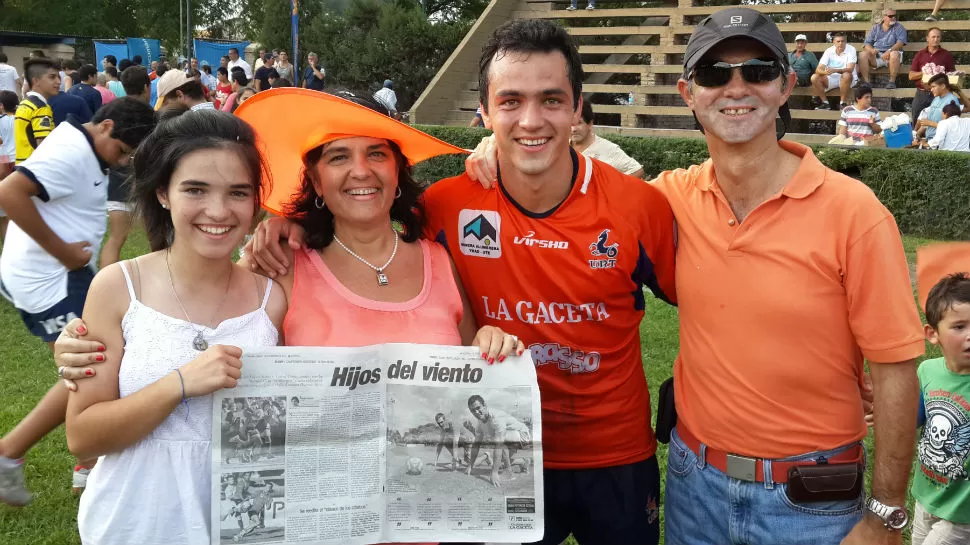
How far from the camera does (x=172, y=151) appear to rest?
7.48ft

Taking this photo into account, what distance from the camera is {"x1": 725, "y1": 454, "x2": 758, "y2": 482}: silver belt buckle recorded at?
8.13ft

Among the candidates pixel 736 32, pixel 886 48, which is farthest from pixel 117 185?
pixel 886 48

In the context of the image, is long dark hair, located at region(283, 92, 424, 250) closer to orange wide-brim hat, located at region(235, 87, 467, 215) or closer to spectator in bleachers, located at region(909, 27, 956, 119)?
orange wide-brim hat, located at region(235, 87, 467, 215)

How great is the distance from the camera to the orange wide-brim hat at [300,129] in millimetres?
2535

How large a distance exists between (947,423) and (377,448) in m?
2.34

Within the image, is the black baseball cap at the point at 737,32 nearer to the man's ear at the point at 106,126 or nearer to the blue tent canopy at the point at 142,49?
the man's ear at the point at 106,126

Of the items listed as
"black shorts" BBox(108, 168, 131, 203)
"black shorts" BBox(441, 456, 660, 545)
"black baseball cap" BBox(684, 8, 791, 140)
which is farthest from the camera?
"black shorts" BBox(108, 168, 131, 203)

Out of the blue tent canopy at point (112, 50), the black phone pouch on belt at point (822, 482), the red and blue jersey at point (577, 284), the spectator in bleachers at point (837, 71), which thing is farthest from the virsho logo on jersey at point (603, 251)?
the blue tent canopy at point (112, 50)

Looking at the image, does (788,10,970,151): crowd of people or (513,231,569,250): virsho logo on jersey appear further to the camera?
(788,10,970,151): crowd of people

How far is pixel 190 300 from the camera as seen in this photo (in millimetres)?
2303

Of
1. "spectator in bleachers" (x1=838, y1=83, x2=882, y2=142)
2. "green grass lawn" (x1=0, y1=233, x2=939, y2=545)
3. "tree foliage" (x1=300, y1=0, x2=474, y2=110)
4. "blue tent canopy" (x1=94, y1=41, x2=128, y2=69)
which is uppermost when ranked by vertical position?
"blue tent canopy" (x1=94, y1=41, x2=128, y2=69)

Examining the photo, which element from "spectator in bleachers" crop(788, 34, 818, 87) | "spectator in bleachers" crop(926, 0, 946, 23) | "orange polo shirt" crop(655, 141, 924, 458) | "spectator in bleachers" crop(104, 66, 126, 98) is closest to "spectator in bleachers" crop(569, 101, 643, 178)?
"orange polo shirt" crop(655, 141, 924, 458)

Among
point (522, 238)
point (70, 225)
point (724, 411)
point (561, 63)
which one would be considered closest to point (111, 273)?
point (522, 238)

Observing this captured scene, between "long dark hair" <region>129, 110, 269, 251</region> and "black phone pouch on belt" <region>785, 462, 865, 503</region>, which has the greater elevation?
"long dark hair" <region>129, 110, 269, 251</region>
